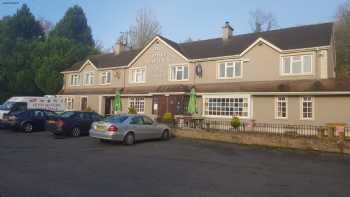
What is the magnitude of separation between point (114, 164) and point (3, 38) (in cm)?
5318

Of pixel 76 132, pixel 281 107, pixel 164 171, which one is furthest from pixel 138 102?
pixel 164 171

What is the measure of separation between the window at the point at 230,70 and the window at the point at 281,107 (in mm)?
3999

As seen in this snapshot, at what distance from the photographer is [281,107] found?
65.1ft

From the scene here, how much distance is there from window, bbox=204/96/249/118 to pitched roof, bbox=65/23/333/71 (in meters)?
3.99

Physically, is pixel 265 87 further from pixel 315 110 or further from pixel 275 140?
pixel 275 140

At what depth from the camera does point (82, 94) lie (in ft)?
104

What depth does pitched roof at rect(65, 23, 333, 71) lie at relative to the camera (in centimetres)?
2059

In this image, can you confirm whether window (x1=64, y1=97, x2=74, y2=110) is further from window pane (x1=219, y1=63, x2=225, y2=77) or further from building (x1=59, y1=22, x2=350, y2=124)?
window pane (x1=219, y1=63, x2=225, y2=77)

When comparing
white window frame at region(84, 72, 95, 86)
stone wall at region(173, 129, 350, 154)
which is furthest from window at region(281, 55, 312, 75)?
white window frame at region(84, 72, 95, 86)

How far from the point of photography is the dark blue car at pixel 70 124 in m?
16.9

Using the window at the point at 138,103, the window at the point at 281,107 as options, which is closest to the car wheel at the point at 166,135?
the window at the point at 281,107

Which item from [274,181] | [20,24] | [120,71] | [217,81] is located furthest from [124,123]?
[20,24]

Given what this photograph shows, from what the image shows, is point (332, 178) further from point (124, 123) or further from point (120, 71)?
point (120, 71)

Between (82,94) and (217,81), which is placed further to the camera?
(82,94)
